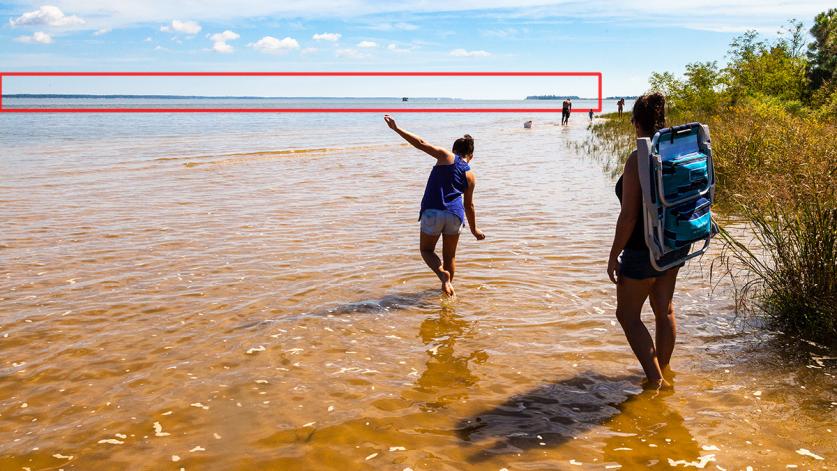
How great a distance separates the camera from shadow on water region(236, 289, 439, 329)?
267 inches

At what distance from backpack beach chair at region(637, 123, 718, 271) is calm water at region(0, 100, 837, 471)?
126 centimetres

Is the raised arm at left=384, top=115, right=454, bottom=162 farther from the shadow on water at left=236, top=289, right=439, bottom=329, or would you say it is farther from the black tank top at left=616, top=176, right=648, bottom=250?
the black tank top at left=616, top=176, right=648, bottom=250

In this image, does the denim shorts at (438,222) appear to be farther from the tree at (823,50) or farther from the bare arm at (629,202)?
the tree at (823,50)

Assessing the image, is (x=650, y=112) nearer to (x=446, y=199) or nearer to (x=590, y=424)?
(x=590, y=424)

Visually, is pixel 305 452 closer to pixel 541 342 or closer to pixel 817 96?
pixel 541 342

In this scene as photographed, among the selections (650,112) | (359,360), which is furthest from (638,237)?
(359,360)

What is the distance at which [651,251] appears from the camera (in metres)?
4.32

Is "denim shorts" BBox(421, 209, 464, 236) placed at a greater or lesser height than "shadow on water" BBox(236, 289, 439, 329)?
greater

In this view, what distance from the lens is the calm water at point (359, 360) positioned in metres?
4.18

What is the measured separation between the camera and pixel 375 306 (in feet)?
23.8

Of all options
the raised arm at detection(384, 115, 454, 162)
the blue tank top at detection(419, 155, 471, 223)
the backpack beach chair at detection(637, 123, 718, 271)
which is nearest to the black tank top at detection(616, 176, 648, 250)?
the backpack beach chair at detection(637, 123, 718, 271)

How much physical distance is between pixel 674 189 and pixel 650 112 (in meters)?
0.57

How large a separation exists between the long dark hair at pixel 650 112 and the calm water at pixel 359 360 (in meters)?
2.02

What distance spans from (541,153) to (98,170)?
656 inches
